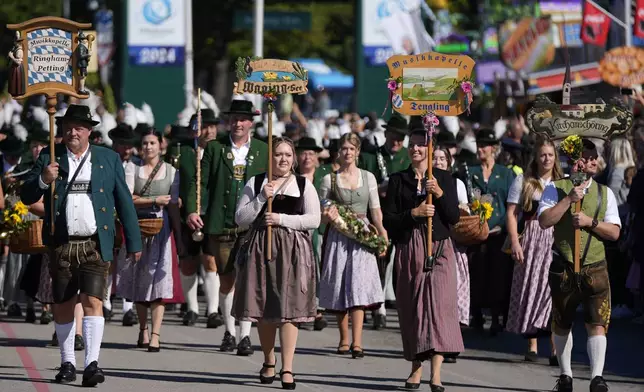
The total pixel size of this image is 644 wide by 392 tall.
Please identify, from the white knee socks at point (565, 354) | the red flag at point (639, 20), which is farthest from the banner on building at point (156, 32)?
the white knee socks at point (565, 354)

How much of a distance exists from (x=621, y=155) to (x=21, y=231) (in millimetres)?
7077

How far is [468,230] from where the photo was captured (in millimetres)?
13172

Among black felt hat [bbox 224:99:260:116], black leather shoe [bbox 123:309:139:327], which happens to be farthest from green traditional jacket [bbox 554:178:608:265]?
black leather shoe [bbox 123:309:139:327]

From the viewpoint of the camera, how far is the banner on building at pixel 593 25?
102ft

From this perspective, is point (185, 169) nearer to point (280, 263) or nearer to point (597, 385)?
point (280, 263)

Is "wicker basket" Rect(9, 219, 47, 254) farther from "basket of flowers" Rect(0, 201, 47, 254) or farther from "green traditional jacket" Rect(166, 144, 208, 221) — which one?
"green traditional jacket" Rect(166, 144, 208, 221)

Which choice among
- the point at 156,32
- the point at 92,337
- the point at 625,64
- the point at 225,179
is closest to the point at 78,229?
the point at 92,337

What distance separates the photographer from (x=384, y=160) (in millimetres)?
16562

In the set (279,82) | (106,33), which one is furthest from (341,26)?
(279,82)

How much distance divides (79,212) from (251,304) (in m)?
1.42

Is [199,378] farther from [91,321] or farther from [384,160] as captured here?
[384,160]

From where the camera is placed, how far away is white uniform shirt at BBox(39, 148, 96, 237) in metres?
11.5

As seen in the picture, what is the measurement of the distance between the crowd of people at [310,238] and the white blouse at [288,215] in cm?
1

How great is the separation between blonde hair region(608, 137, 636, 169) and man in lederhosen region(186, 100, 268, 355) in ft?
15.6
